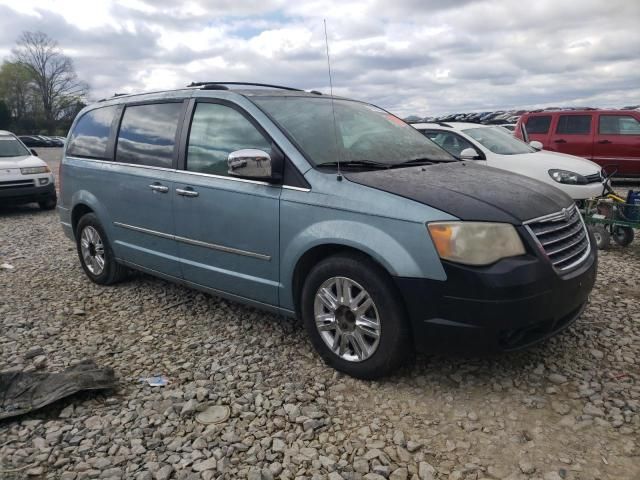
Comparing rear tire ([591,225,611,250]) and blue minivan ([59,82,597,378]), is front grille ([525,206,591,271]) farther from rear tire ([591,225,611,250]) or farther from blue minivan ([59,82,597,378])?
rear tire ([591,225,611,250])

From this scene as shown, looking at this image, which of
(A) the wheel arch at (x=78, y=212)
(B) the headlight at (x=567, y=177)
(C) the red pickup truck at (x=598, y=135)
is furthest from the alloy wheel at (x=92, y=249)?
(C) the red pickup truck at (x=598, y=135)

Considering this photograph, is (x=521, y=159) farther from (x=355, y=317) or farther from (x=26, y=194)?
(x=26, y=194)

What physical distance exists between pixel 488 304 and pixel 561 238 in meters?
0.74

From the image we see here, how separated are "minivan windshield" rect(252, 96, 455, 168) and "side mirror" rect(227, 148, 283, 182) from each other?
231 mm

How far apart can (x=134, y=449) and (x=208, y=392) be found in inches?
23.3

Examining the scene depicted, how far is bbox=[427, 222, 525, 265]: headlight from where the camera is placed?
2.81 m

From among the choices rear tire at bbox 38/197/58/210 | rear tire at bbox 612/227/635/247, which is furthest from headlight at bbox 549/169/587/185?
rear tire at bbox 38/197/58/210

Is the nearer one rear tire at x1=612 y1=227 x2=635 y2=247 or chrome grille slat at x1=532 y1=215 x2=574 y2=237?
chrome grille slat at x1=532 y1=215 x2=574 y2=237

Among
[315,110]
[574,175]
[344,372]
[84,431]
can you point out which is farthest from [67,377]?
[574,175]

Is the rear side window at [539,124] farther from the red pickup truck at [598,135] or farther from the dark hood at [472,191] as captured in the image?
the dark hood at [472,191]

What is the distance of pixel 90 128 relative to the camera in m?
5.35

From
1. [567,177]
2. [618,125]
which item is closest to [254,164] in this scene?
[567,177]

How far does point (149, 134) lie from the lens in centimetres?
452

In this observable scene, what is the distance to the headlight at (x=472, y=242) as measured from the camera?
2807mm
